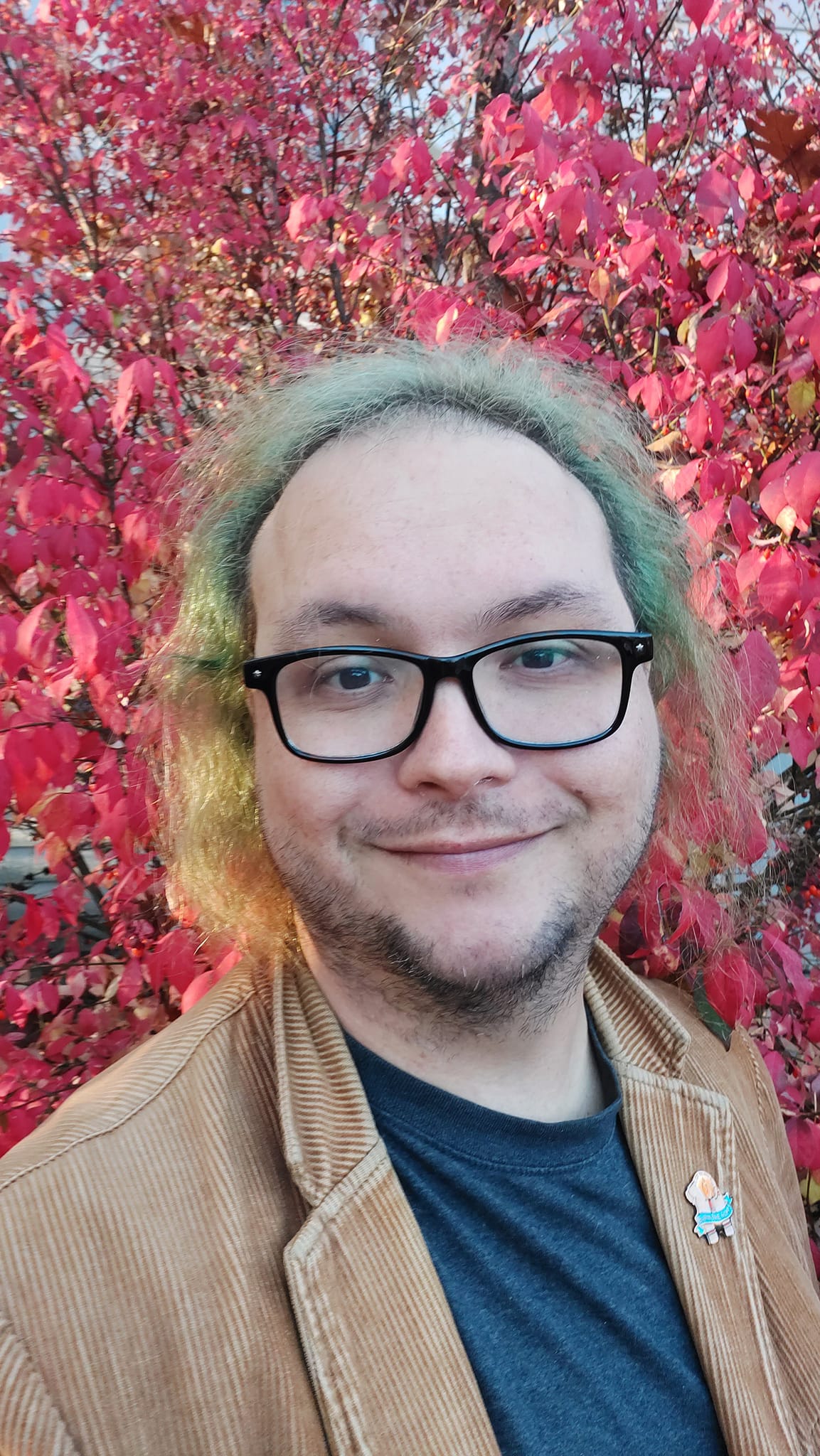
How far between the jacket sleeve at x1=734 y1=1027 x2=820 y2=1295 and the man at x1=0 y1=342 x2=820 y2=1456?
240mm

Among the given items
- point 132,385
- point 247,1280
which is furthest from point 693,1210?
point 132,385

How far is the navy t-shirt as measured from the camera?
3.65ft

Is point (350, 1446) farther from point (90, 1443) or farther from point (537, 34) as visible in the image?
point (537, 34)

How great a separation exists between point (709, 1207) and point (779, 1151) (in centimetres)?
42

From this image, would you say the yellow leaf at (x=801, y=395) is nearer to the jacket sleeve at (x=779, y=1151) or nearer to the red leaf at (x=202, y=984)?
the jacket sleeve at (x=779, y=1151)

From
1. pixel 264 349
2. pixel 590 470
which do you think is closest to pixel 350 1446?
pixel 590 470

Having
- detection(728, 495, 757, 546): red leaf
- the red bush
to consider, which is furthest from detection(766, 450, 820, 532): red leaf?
detection(728, 495, 757, 546): red leaf

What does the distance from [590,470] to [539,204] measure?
1132 mm

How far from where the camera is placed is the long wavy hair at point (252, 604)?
1412 mm

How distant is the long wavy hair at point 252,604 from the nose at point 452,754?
382mm

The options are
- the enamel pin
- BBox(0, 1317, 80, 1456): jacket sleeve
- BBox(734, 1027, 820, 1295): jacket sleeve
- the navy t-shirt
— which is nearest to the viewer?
BBox(0, 1317, 80, 1456): jacket sleeve

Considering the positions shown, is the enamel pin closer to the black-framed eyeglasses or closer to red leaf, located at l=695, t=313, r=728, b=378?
the black-framed eyeglasses

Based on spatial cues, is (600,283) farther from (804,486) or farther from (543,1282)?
(543,1282)

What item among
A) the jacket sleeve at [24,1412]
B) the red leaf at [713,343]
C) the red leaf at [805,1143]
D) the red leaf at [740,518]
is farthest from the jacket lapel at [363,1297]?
the red leaf at [713,343]
